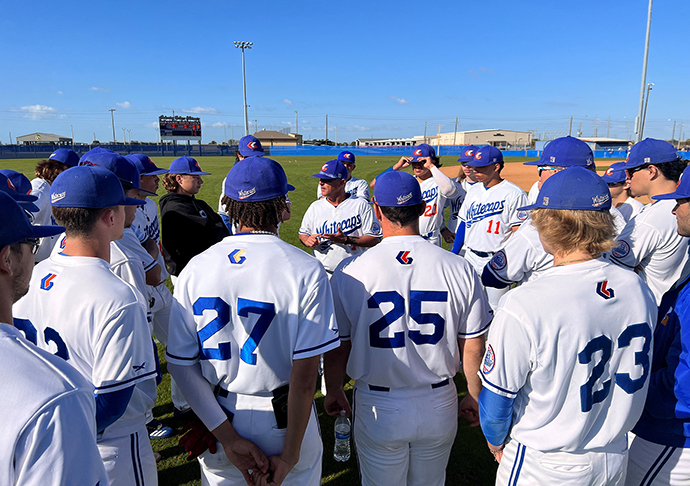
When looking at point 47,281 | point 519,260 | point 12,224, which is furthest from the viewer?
point 519,260

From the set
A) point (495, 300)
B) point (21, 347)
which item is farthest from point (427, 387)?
point (495, 300)

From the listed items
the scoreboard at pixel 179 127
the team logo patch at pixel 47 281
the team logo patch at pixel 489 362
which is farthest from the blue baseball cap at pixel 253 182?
the scoreboard at pixel 179 127

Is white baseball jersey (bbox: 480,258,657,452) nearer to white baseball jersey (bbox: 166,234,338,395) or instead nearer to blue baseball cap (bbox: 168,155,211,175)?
white baseball jersey (bbox: 166,234,338,395)

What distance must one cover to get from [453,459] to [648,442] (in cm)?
178

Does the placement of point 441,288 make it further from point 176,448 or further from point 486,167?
point 486,167

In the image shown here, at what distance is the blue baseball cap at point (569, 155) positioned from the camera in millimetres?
4008

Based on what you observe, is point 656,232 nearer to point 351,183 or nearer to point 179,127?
point 351,183

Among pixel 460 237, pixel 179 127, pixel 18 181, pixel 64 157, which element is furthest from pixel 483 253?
pixel 179 127

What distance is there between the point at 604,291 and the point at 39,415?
2.01 m

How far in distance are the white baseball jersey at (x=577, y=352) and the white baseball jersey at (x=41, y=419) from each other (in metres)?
1.60

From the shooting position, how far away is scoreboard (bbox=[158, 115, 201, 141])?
61.5m

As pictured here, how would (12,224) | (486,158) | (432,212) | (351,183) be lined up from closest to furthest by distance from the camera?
(12,224), (486,158), (432,212), (351,183)

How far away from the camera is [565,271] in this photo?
1.85 m

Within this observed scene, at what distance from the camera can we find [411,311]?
2.35 m
